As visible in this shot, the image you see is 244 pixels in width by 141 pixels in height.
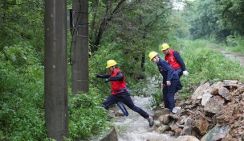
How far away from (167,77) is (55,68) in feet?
19.7

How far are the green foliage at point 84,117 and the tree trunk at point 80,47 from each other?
91cm

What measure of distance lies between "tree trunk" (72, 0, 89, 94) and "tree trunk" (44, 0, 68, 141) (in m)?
2.99

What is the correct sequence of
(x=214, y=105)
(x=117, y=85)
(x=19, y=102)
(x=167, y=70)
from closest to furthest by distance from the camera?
(x=19, y=102)
(x=214, y=105)
(x=117, y=85)
(x=167, y=70)

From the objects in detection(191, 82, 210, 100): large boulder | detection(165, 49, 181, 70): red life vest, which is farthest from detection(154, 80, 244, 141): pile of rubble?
detection(165, 49, 181, 70): red life vest

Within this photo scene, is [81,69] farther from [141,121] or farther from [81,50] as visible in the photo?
[141,121]

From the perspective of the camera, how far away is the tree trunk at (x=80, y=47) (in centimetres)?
921

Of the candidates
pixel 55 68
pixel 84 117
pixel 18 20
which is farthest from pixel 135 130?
pixel 55 68

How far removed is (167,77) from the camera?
38.8ft

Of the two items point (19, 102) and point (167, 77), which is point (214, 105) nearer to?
point (167, 77)

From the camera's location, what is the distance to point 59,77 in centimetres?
628

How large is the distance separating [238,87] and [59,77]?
5.75 meters

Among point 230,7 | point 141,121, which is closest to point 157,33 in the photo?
point 141,121

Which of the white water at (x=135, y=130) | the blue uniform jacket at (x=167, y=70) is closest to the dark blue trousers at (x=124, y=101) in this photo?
the white water at (x=135, y=130)

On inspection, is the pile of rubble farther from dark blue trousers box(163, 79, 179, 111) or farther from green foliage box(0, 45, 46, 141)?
green foliage box(0, 45, 46, 141)
